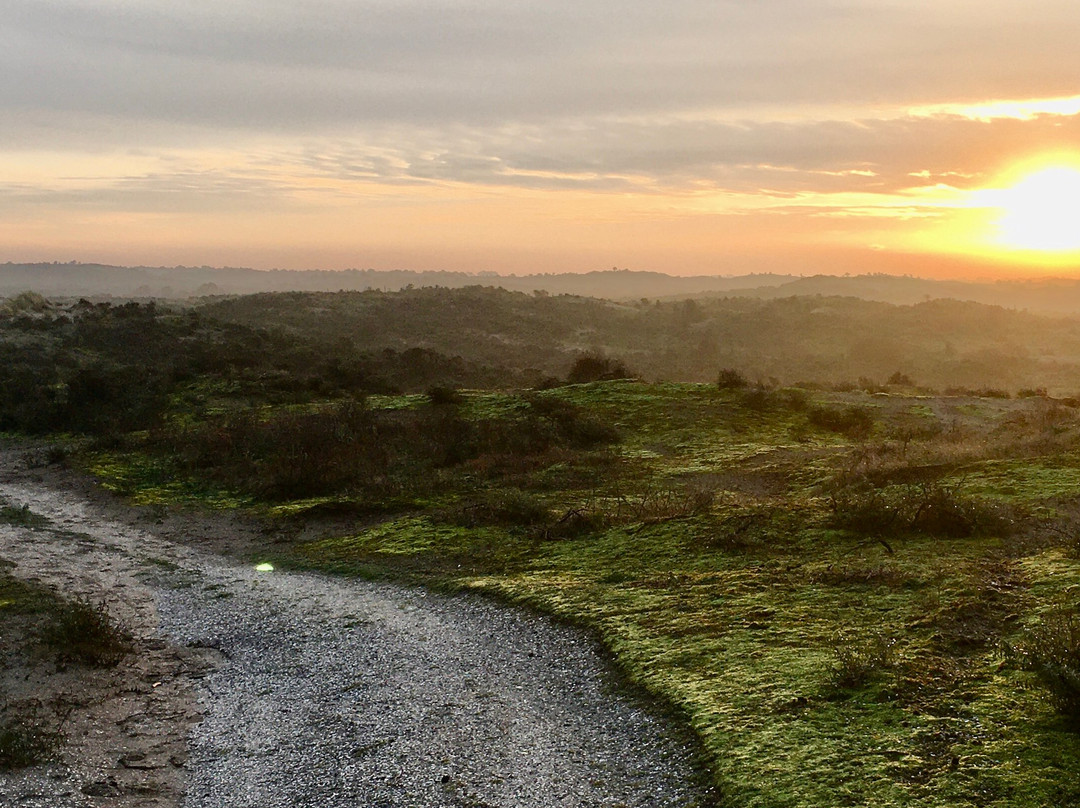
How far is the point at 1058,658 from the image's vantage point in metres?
9.16

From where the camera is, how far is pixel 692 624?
510 inches

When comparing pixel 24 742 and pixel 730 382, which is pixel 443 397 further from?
pixel 24 742

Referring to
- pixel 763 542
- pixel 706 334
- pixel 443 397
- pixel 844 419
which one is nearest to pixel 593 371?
pixel 443 397


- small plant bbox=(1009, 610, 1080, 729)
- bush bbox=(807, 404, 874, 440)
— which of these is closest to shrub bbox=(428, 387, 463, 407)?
bush bbox=(807, 404, 874, 440)

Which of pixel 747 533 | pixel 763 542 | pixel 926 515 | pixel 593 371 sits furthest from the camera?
pixel 593 371

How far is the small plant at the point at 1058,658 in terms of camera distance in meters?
8.56

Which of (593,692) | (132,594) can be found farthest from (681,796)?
(132,594)

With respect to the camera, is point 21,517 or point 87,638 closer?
point 87,638

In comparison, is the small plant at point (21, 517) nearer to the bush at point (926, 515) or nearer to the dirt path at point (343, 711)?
the dirt path at point (343, 711)

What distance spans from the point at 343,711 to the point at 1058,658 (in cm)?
914

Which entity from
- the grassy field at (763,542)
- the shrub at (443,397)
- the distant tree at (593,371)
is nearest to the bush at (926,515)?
the grassy field at (763,542)

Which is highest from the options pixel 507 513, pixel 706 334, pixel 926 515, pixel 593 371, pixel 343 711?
pixel 706 334

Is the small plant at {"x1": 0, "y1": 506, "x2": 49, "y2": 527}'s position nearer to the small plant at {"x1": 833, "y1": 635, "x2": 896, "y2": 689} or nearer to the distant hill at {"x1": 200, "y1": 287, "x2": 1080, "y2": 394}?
the small plant at {"x1": 833, "y1": 635, "x2": 896, "y2": 689}

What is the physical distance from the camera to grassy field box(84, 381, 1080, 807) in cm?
874
